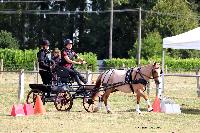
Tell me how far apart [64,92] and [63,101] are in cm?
27

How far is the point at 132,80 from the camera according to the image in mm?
16156

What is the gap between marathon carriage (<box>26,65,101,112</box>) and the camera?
16281 mm

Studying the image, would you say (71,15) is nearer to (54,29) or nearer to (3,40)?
(54,29)

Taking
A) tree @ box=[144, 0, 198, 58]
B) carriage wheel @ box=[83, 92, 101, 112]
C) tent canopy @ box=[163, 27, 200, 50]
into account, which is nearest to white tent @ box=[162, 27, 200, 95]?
tent canopy @ box=[163, 27, 200, 50]

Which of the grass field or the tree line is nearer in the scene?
the grass field

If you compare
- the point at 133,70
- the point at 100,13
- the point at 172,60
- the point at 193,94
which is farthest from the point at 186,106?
the point at 100,13

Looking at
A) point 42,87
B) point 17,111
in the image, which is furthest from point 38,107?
point 42,87

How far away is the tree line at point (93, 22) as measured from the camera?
69875 mm

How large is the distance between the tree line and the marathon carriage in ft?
168

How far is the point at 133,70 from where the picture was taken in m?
16.4

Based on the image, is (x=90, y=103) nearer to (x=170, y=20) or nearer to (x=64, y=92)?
(x=64, y=92)

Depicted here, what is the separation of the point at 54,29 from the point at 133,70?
196 feet

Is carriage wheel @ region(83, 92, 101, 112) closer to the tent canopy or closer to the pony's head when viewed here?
the pony's head

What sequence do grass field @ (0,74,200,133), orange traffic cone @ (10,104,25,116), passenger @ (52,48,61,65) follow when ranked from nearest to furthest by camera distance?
grass field @ (0,74,200,133)
orange traffic cone @ (10,104,25,116)
passenger @ (52,48,61,65)
